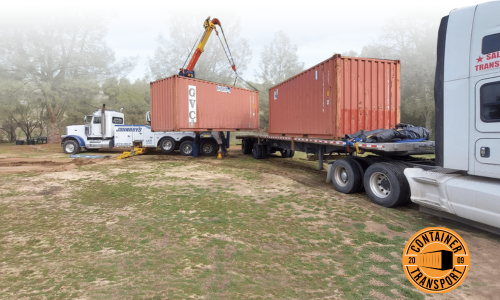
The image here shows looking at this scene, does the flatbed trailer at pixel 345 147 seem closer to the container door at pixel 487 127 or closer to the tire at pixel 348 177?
the tire at pixel 348 177

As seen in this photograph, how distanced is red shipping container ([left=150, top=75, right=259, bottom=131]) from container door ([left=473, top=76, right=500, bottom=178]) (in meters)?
10.7

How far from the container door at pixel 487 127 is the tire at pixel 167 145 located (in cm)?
1314

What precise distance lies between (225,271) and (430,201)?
11.1ft

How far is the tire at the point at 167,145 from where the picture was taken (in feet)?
48.3

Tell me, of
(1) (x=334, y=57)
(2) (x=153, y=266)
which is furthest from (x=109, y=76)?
(2) (x=153, y=266)

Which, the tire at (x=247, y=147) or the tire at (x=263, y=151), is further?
the tire at (x=247, y=147)

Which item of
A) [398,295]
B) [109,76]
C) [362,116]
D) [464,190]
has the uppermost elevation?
[109,76]

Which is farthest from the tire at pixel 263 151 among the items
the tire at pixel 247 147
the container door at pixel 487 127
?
the container door at pixel 487 127

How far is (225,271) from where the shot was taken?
2824mm

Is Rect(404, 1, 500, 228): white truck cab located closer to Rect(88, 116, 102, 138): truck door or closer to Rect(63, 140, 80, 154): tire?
Rect(88, 116, 102, 138): truck door

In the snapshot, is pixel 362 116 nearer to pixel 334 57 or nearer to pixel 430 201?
pixel 334 57

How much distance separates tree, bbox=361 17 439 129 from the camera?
20.6 metres

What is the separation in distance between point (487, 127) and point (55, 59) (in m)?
28.0

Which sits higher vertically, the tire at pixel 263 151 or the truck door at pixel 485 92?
the truck door at pixel 485 92
